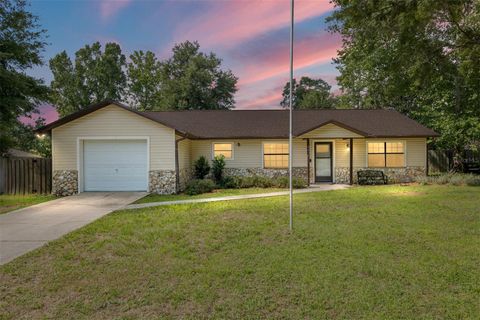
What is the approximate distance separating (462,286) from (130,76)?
35.8 meters

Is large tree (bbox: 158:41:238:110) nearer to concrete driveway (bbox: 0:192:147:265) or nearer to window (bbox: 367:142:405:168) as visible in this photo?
window (bbox: 367:142:405:168)

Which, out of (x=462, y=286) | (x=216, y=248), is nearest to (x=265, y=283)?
(x=216, y=248)

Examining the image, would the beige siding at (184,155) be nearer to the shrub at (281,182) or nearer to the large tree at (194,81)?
the shrub at (281,182)

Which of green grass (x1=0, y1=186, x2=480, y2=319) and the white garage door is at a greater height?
the white garage door

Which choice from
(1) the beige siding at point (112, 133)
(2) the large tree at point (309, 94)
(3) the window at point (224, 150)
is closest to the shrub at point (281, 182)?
(3) the window at point (224, 150)

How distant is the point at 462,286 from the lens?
3922 millimetres

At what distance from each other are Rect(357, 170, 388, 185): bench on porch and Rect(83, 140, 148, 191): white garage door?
34.0 feet

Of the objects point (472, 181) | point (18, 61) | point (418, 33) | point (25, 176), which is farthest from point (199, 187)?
point (472, 181)

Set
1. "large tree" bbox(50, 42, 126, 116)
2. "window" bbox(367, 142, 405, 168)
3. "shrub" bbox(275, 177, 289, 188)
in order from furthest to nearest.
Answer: "large tree" bbox(50, 42, 126, 116), "window" bbox(367, 142, 405, 168), "shrub" bbox(275, 177, 289, 188)

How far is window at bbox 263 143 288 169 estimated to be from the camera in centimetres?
1670

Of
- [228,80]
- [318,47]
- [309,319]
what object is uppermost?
[228,80]

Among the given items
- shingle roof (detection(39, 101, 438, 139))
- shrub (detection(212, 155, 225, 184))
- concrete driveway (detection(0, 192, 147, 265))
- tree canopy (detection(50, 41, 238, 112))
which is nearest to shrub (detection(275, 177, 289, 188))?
shingle roof (detection(39, 101, 438, 139))

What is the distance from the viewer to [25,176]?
1334cm

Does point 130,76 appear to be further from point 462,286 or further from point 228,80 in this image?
point 462,286
